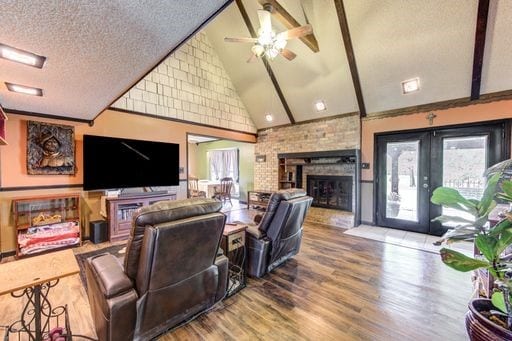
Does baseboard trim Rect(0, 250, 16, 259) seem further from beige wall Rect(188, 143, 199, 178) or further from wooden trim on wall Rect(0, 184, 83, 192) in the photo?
beige wall Rect(188, 143, 199, 178)

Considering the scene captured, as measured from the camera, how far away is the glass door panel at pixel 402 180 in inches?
178

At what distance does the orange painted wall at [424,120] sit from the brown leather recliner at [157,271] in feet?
14.4

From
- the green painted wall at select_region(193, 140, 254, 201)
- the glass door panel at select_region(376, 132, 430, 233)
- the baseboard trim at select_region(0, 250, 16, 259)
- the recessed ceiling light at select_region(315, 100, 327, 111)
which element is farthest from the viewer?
the green painted wall at select_region(193, 140, 254, 201)

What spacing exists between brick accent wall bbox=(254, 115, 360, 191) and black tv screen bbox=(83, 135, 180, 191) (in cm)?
291

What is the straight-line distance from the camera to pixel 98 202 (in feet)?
13.5

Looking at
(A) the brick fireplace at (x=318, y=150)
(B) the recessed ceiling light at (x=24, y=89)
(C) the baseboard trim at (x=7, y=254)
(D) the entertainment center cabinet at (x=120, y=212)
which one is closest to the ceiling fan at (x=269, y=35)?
(B) the recessed ceiling light at (x=24, y=89)

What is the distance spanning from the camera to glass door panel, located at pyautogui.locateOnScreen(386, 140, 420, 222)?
4527 mm

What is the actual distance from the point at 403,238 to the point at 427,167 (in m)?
1.50

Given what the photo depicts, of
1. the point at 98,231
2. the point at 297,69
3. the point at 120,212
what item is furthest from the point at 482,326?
the point at 297,69

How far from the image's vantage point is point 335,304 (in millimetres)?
2146

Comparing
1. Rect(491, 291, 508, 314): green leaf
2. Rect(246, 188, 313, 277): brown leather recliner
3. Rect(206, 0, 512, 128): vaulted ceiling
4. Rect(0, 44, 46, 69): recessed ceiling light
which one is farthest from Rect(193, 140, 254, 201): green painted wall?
Rect(491, 291, 508, 314): green leaf

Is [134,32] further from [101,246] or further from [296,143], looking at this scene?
[296,143]

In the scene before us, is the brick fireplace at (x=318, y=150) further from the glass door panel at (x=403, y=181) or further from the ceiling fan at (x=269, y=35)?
the ceiling fan at (x=269, y=35)

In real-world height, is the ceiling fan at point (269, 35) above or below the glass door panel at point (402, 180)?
above
